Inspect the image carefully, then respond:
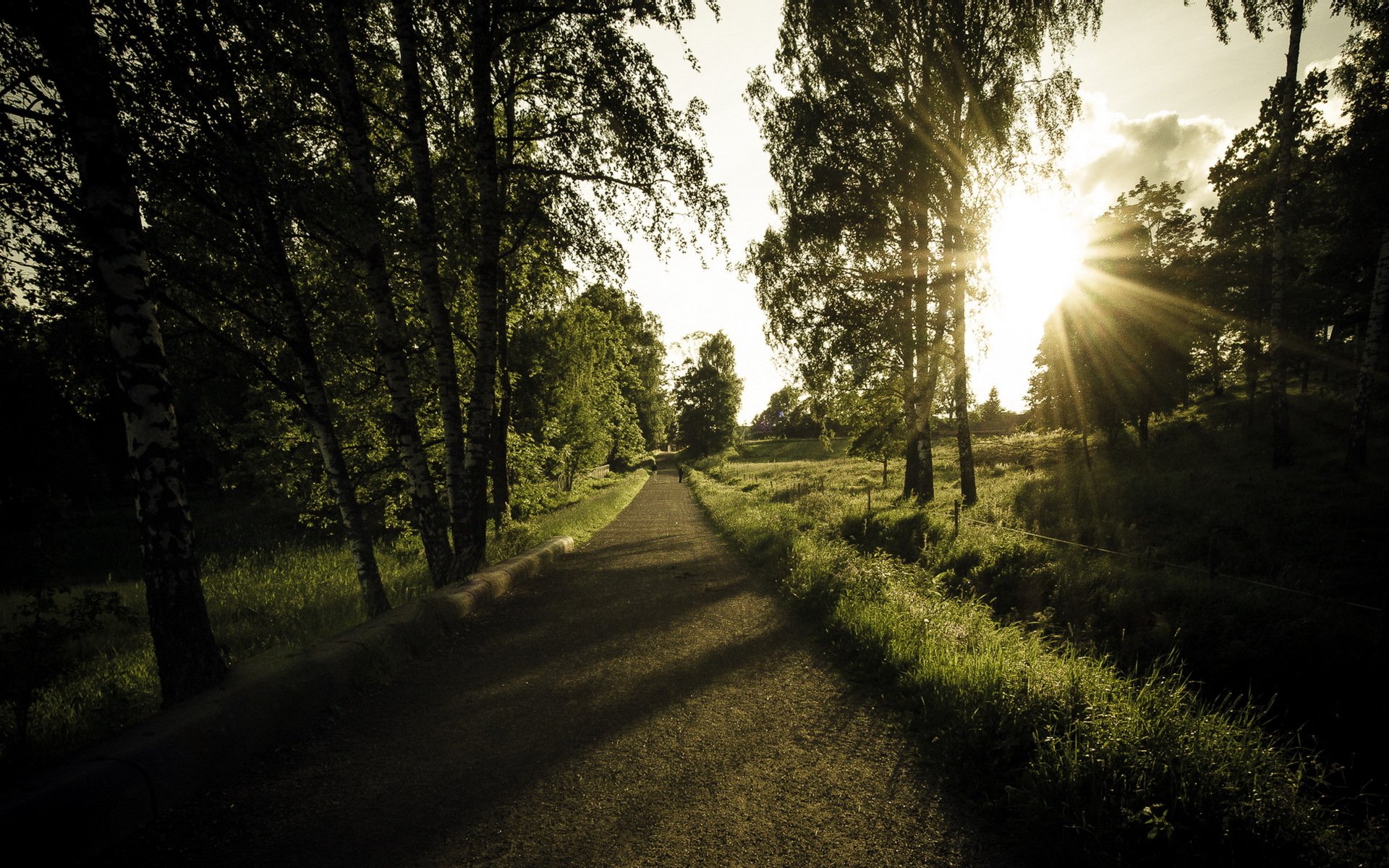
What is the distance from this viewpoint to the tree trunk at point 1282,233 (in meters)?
13.9

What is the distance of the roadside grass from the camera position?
2572 millimetres

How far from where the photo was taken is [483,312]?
27.5 ft

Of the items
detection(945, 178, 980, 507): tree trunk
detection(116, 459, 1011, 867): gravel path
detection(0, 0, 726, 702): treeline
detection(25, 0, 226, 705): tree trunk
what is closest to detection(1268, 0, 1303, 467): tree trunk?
detection(945, 178, 980, 507): tree trunk

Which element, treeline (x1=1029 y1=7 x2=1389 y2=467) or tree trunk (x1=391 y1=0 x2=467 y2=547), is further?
treeline (x1=1029 y1=7 x2=1389 y2=467)

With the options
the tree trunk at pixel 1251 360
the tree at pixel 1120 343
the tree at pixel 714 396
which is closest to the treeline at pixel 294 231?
the tree at pixel 1120 343

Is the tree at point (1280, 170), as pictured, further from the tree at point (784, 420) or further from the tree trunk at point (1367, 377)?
the tree at point (784, 420)

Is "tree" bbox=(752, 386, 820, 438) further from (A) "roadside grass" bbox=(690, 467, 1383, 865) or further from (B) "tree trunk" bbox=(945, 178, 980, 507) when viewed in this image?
(A) "roadside grass" bbox=(690, 467, 1383, 865)

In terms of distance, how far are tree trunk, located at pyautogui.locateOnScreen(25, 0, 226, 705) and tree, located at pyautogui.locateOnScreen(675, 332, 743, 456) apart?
174 ft

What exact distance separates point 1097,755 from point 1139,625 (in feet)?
18.4

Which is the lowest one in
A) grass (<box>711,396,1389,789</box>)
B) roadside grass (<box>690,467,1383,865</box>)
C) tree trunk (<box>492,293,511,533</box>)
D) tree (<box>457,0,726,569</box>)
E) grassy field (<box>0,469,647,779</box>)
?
grass (<box>711,396,1389,789</box>)

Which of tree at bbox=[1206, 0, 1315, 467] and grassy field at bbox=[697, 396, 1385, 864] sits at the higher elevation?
tree at bbox=[1206, 0, 1315, 467]

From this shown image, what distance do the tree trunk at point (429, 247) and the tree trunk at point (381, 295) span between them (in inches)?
19.0

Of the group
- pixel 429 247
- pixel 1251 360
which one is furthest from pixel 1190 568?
pixel 1251 360

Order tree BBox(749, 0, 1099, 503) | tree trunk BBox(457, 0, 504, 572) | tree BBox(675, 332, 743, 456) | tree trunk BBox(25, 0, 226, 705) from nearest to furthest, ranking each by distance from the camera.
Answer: tree trunk BBox(25, 0, 226, 705)
tree trunk BBox(457, 0, 504, 572)
tree BBox(749, 0, 1099, 503)
tree BBox(675, 332, 743, 456)
